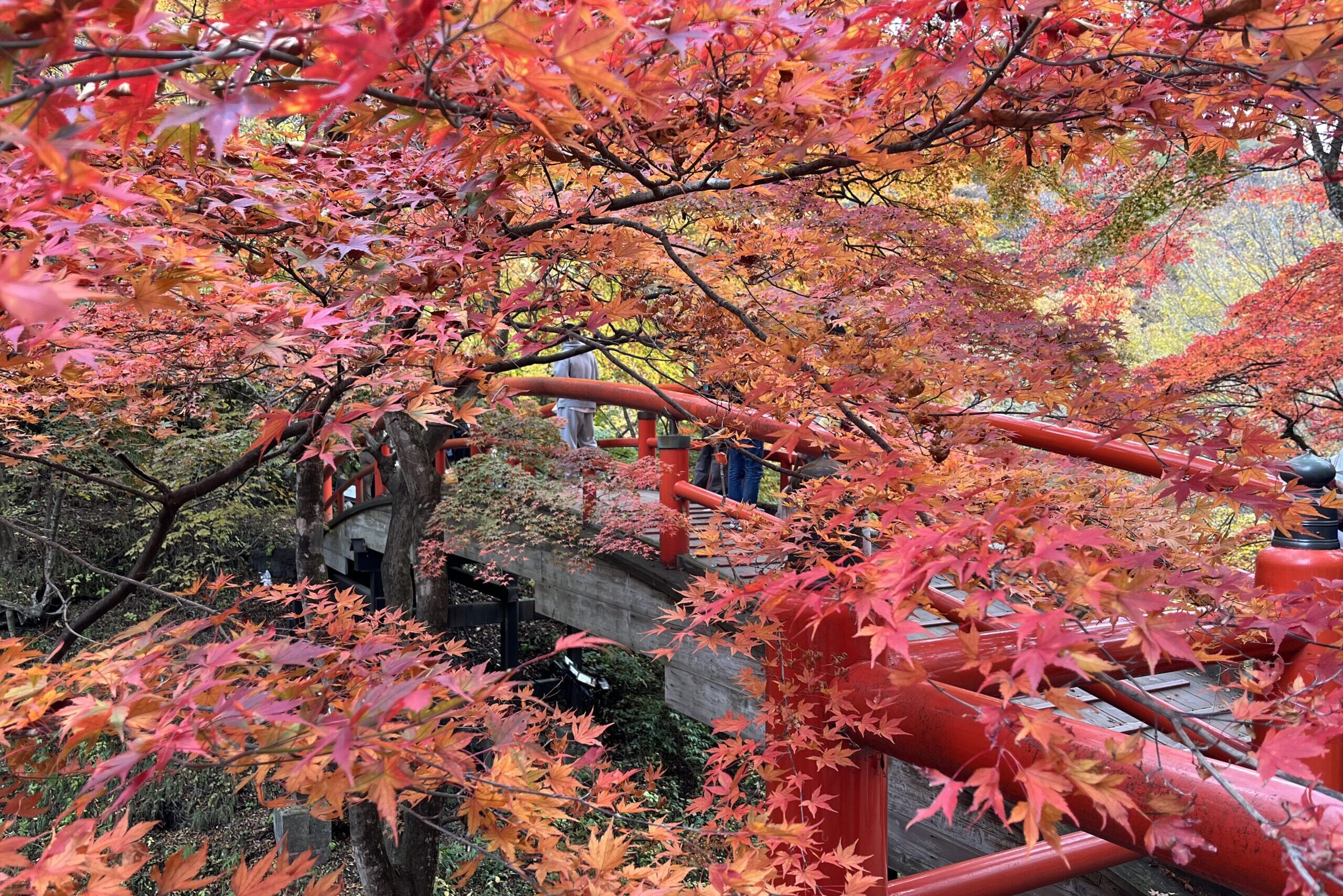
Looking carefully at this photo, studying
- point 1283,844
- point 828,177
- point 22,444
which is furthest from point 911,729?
point 22,444

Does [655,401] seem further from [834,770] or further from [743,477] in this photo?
[834,770]

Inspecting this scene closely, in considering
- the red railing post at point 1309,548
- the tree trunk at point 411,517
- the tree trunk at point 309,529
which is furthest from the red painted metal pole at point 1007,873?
the tree trunk at point 411,517

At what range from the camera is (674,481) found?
4.93 m

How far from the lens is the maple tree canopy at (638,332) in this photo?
779mm

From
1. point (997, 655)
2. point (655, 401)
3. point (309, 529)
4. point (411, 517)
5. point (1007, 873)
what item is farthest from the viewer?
point (411, 517)

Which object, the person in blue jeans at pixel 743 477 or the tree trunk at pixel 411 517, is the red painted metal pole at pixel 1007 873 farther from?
the tree trunk at pixel 411 517

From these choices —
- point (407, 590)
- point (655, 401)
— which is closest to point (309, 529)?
point (407, 590)

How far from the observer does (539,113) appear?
969 mm

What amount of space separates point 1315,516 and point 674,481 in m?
3.69

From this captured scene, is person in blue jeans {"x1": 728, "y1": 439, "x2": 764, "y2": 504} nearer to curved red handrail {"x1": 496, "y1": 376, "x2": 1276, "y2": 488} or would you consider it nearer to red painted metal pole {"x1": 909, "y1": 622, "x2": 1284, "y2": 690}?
curved red handrail {"x1": 496, "y1": 376, "x2": 1276, "y2": 488}

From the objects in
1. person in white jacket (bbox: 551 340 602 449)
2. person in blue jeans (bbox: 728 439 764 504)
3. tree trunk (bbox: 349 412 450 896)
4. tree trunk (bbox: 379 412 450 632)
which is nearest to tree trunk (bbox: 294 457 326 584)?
tree trunk (bbox: 349 412 450 896)

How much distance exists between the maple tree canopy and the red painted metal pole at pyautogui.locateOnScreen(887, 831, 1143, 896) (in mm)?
121

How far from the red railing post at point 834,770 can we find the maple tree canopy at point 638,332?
23mm

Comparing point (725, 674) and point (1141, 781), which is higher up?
point (1141, 781)
